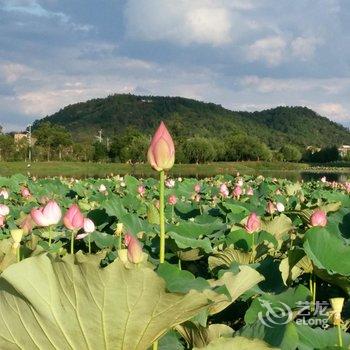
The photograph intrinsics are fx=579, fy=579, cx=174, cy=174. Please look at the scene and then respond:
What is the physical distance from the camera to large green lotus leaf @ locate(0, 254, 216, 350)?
919 mm

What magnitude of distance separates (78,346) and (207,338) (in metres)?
0.35

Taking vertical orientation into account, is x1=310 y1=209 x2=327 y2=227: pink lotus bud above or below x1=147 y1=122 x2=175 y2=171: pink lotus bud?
below

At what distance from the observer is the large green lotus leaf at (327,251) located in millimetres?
1741

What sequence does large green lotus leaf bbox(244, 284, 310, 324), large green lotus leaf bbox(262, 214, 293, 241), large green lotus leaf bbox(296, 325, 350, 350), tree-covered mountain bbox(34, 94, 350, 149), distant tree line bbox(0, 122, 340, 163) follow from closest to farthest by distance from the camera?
1. large green lotus leaf bbox(296, 325, 350, 350)
2. large green lotus leaf bbox(244, 284, 310, 324)
3. large green lotus leaf bbox(262, 214, 293, 241)
4. distant tree line bbox(0, 122, 340, 163)
5. tree-covered mountain bbox(34, 94, 350, 149)

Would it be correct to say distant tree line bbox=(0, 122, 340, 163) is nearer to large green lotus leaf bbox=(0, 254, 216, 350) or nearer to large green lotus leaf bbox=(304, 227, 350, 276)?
large green lotus leaf bbox=(304, 227, 350, 276)

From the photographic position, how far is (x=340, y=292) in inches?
78.1

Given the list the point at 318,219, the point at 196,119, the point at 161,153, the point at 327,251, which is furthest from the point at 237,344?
the point at 196,119

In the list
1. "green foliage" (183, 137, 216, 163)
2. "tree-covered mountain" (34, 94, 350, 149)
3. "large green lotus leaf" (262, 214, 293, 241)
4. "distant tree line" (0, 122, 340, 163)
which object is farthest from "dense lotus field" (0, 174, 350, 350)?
"tree-covered mountain" (34, 94, 350, 149)

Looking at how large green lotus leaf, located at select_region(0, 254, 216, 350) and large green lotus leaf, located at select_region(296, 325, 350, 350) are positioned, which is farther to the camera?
large green lotus leaf, located at select_region(296, 325, 350, 350)

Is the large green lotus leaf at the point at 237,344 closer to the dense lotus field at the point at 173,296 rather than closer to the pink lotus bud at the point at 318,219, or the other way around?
the dense lotus field at the point at 173,296

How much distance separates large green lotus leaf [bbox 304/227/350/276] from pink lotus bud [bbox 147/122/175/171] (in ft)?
2.25

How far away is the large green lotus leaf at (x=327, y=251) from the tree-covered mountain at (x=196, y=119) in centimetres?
10600

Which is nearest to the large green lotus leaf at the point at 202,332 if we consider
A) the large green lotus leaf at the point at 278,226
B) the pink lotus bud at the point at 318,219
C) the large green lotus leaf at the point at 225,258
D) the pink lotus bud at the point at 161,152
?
the pink lotus bud at the point at 161,152

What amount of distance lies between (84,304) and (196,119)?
395 ft
